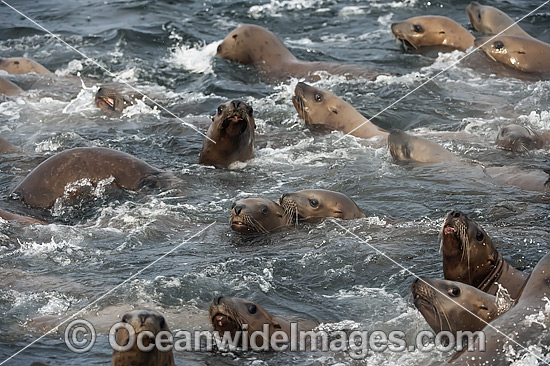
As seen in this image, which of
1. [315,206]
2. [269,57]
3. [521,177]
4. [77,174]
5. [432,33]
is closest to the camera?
[315,206]

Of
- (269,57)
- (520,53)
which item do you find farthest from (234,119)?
(520,53)

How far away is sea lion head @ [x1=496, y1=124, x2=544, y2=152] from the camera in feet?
28.5

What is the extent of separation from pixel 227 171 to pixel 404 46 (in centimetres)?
513

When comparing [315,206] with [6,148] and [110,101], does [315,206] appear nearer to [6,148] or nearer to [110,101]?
[6,148]

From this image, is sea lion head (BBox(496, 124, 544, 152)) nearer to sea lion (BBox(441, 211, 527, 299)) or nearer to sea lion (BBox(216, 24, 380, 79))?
sea lion (BBox(216, 24, 380, 79))

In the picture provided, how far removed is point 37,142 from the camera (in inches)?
371

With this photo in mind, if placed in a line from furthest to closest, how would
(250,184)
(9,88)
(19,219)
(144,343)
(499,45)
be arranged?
(499,45)
(9,88)
(250,184)
(19,219)
(144,343)

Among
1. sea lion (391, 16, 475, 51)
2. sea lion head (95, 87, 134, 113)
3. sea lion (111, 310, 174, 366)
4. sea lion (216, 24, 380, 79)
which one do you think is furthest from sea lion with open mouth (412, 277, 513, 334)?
sea lion (391, 16, 475, 51)

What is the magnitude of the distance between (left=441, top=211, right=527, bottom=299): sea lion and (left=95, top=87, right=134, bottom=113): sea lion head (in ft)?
18.0

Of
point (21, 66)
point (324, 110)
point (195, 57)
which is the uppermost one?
point (324, 110)

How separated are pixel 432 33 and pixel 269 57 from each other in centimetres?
232

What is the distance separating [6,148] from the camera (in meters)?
8.87

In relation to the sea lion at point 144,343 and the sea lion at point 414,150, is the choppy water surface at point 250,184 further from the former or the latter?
the sea lion at point 144,343

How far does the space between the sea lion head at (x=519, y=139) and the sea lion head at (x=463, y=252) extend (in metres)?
3.08
